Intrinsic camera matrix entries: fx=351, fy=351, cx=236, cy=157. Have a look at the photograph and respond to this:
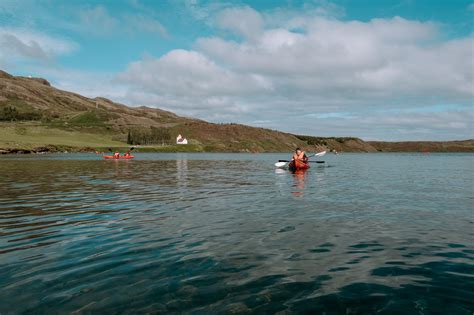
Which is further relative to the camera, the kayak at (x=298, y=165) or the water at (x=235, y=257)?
the kayak at (x=298, y=165)

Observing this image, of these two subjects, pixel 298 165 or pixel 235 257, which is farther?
pixel 298 165

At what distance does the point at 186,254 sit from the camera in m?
12.5

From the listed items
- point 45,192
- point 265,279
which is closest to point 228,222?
point 265,279

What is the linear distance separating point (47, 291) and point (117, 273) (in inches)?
75.9

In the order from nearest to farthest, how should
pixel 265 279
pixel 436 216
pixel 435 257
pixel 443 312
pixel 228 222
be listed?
pixel 443 312
pixel 265 279
pixel 435 257
pixel 228 222
pixel 436 216

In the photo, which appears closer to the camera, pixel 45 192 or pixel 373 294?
pixel 373 294

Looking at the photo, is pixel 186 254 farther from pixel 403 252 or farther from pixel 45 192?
pixel 45 192

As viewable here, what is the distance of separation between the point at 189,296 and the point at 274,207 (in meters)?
14.0

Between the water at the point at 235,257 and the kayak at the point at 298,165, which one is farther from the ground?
the kayak at the point at 298,165

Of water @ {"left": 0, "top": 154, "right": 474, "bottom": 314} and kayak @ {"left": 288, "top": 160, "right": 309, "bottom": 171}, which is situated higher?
kayak @ {"left": 288, "top": 160, "right": 309, "bottom": 171}

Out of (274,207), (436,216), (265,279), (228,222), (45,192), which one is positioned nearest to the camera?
(265,279)

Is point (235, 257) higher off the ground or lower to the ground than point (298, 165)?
lower

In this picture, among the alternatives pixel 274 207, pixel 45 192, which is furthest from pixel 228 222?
pixel 45 192

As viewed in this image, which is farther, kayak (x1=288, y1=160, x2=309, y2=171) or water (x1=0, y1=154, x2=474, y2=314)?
kayak (x1=288, y1=160, x2=309, y2=171)
